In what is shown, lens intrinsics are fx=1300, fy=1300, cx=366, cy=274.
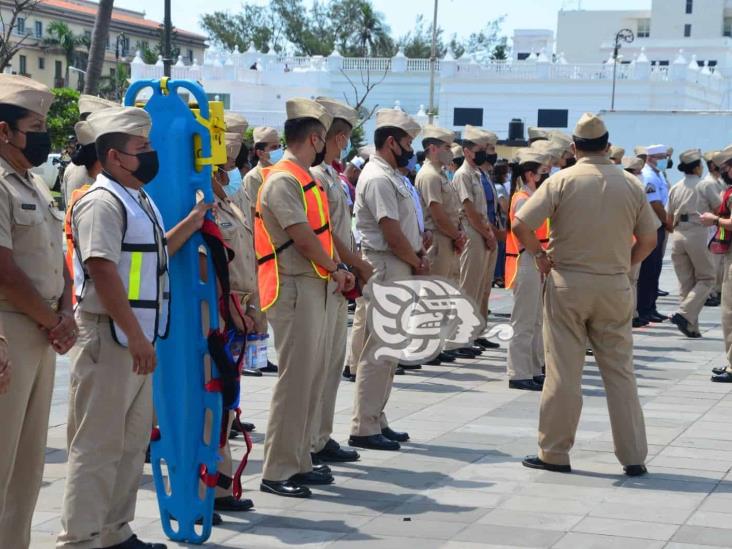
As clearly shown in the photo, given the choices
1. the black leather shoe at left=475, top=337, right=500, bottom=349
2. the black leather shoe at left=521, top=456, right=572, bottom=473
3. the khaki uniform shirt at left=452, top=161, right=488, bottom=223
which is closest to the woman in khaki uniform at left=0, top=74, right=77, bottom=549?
the black leather shoe at left=521, top=456, right=572, bottom=473

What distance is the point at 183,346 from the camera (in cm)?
627

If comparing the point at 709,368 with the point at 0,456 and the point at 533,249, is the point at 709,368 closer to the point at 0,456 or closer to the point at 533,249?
the point at 533,249

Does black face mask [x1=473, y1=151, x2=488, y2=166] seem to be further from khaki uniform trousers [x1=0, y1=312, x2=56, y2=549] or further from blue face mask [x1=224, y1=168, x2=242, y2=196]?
khaki uniform trousers [x1=0, y1=312, x2=56, y2=549]

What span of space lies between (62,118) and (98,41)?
28.2 metres

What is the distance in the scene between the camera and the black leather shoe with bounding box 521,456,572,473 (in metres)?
7.86

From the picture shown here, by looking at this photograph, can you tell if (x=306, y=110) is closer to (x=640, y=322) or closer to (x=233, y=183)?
(x=233, y=183)

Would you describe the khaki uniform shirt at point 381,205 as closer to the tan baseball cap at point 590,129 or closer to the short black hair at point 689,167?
the tan baseball cap at point 590,129

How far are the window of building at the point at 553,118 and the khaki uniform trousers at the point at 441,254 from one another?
57572mm

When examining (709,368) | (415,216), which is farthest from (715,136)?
(415,216)

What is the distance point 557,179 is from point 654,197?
28.5 ft

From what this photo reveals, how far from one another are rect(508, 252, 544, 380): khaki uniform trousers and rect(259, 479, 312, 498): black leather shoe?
4.22 m

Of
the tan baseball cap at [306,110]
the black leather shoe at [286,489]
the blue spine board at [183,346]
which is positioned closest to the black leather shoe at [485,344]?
the tan baseball cap at [306,110]

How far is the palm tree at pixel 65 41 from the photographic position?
330 ft

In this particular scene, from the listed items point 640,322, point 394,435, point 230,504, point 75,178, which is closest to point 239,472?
point 230,504
